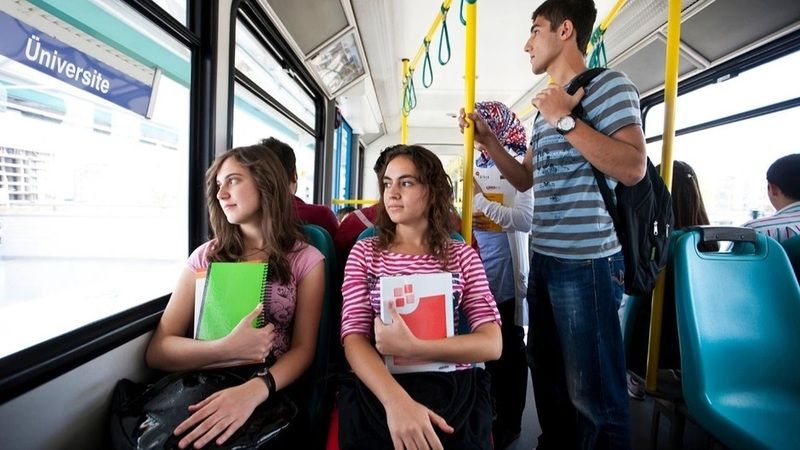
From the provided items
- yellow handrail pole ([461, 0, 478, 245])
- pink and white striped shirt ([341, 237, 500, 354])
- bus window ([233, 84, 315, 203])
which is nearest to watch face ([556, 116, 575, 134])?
yellow handrail pole ([461, 0, 478, 245])

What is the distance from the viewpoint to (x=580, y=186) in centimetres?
122


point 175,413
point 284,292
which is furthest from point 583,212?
point 175,413

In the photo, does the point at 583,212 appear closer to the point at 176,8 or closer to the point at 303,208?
the point at 303,208

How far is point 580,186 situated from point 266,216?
107cm

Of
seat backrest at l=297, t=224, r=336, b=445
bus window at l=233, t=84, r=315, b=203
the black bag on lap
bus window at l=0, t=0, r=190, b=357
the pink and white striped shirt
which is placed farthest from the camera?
bus window at l=233, t=84, r=315, b=203

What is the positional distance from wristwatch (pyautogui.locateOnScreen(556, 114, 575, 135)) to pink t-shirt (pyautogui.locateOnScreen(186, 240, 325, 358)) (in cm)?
89

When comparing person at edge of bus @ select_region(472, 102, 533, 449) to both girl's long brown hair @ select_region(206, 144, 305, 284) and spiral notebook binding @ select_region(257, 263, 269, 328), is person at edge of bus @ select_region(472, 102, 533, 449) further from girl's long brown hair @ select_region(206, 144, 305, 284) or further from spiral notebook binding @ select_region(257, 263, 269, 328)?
spiral notebook binding @ select_region(257, 263, 269, 328)

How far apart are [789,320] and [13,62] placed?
8.64 ft

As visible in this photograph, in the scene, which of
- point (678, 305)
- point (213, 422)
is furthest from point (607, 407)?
point (213, 422)

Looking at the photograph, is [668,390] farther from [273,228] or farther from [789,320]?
[273,228]

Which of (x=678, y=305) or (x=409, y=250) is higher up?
(x=409, y=250)

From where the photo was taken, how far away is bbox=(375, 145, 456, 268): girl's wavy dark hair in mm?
1267

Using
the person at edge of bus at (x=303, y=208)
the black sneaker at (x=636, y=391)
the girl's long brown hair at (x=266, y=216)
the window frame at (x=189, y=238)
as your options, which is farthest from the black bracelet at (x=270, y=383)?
the black sneaker at (x=636, y=391)

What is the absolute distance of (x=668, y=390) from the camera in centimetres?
165
